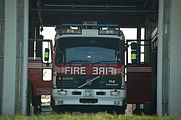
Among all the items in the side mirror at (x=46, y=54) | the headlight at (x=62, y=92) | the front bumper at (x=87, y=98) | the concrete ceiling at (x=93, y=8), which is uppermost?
the concrete ceiling at (x=93, y=8)

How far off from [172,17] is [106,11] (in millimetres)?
3571

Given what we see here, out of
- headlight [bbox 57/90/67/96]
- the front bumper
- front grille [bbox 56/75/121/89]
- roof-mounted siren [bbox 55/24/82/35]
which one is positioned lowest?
the front bumper

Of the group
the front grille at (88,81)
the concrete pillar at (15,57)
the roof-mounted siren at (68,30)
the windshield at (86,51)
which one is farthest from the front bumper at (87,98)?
the roof-mounted siren at (68,30)

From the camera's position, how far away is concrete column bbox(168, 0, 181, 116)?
1181cm

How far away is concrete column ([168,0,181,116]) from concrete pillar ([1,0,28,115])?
425cm

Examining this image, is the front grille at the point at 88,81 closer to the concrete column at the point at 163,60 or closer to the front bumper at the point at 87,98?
the front bumper at the point at 87,98

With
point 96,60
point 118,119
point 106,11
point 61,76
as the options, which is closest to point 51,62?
point 61,76

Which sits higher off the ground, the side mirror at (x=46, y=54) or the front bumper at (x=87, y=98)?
the side mirror at (x=46, y=54)

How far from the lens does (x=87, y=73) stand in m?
13.4

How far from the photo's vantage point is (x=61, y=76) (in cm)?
1351

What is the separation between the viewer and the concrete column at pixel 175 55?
11812mm

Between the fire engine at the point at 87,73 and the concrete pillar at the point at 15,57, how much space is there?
5.47 ft

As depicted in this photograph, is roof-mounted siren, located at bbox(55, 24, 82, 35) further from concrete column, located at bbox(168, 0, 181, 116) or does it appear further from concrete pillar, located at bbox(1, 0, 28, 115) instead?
concrete column, located at bbox(168, 0, 181, 116)

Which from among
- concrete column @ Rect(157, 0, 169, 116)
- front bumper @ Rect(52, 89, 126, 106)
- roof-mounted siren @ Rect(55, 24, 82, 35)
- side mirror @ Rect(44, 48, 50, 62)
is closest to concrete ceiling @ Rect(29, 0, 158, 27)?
roof-mounted siren @ Rect(55, 24, 82, 35)
